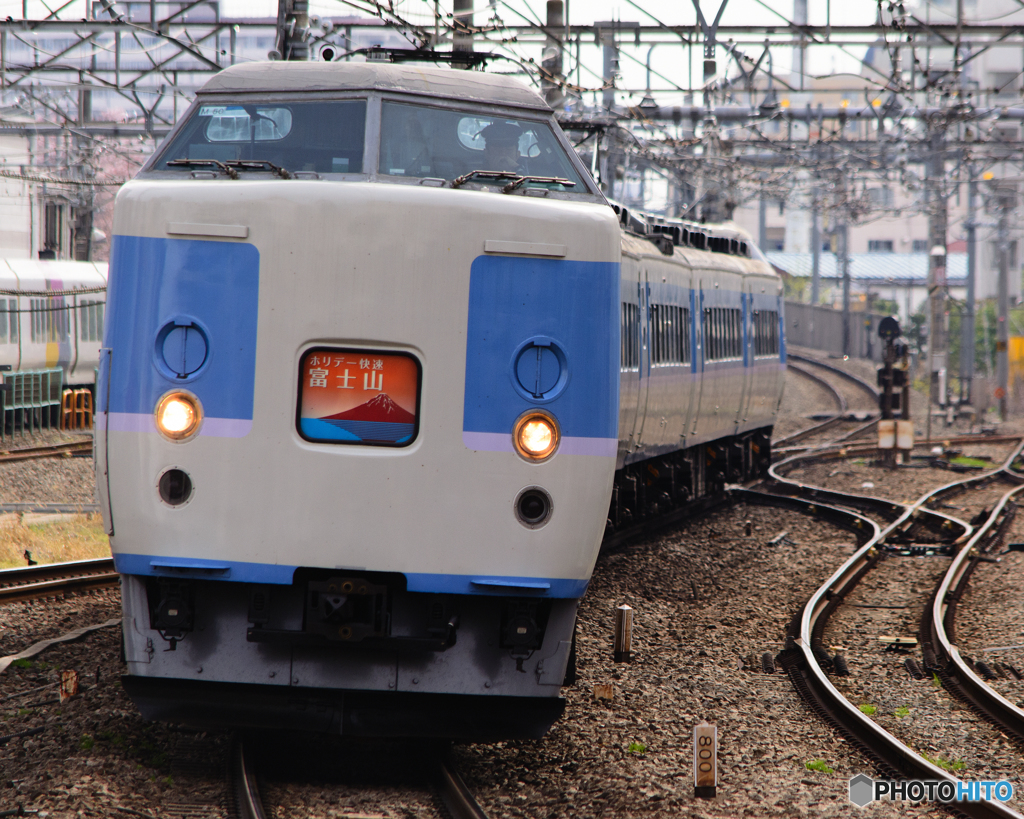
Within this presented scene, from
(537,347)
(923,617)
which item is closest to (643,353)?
(923,617)

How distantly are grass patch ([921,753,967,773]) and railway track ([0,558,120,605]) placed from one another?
6.25m

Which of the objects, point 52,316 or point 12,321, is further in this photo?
point 52,316

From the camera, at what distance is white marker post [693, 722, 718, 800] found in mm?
5914

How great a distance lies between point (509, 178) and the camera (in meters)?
5.70

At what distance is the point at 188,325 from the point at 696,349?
33.0 ft

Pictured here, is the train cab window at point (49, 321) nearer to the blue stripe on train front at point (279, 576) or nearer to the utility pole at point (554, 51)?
the utility pole at point (554, 51)

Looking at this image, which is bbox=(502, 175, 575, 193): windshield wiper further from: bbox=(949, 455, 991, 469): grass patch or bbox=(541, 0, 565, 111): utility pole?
bbox=(949, 455, 991, 469): grass patch

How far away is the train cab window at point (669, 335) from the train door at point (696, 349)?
32cm

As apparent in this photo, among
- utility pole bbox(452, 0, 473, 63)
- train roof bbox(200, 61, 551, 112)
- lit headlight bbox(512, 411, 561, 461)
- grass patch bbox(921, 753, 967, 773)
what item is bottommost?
grass patch bbox(921, 753, 967, 773)

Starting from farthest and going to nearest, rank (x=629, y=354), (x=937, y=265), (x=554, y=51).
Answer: (x=937, y=265) < (x=554, y=51) < (x=629, y=354)

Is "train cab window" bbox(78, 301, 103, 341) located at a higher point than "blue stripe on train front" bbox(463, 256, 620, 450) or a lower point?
higher

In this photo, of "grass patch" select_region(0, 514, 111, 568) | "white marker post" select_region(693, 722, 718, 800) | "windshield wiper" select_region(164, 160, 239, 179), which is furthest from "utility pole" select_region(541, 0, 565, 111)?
"white marker post" select_region(693, 722, 718, 800)
